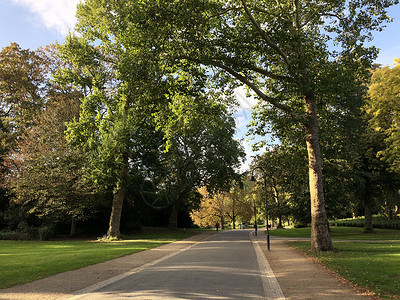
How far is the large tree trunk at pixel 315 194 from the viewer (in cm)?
1395

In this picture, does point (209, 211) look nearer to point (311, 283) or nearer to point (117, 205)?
point (117, 205)

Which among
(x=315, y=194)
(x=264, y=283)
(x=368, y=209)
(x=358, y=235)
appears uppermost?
(x=315, y=194)

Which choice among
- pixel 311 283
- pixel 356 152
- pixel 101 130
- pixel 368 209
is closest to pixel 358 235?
pixel 368 209

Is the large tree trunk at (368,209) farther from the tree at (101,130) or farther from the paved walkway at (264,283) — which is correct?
the tree at (101,130)

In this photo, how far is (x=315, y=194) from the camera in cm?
1440

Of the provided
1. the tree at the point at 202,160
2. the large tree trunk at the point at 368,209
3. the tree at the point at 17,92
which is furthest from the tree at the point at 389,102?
the tree at the point at 17,92

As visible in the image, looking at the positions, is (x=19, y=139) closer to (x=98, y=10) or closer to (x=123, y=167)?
(x=123, y=167)

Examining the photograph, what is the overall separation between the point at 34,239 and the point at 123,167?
1126cm

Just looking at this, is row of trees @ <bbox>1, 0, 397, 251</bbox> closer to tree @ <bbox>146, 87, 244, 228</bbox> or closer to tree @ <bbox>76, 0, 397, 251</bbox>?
tree @ <bbox>76, 0, 397, 251</bbox>

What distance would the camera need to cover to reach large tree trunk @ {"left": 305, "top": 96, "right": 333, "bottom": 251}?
45.8ft

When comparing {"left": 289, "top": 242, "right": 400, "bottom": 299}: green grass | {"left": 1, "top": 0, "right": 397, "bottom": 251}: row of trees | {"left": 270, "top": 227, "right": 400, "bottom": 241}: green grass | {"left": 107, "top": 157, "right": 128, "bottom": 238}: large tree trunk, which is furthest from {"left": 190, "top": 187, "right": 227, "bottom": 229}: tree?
{"left": 289, "top": 242, "right": 400, "bottom": 299}: green grass

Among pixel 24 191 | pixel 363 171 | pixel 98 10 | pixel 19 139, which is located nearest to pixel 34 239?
pixel 24 191

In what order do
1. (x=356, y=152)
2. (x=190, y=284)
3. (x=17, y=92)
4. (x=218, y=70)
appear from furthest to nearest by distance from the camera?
(x=17, y=92), (x=356, y=152), (x=218, y=70), (x=190, y=284)

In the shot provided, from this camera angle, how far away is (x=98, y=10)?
23.0 meters
